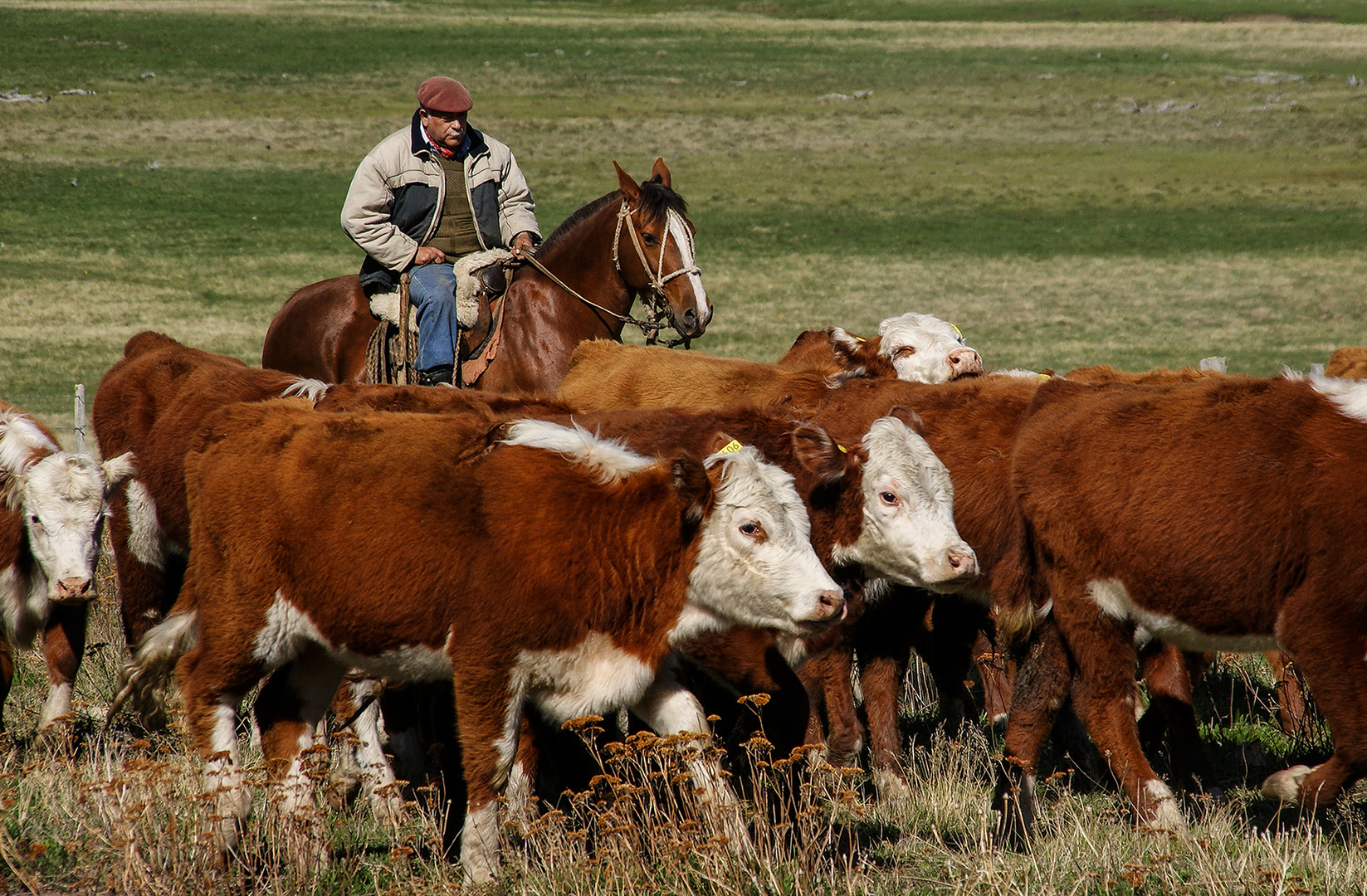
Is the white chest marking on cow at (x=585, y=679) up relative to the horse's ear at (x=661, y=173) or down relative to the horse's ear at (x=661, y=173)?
down

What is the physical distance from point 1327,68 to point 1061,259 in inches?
1211

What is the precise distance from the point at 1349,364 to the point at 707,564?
5.31m

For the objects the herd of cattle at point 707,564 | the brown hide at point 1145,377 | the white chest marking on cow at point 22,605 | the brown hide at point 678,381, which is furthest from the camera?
the brown hide at point 678,381

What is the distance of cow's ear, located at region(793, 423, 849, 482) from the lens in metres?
5.89

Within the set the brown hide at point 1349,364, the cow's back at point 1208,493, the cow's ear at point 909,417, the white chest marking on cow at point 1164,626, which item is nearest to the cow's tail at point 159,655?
the cow's ear at point 909,417

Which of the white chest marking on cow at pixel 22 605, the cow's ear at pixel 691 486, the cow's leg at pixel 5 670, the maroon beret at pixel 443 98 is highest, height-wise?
the maroon beret at pixel 443 98

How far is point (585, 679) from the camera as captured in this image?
5176mm

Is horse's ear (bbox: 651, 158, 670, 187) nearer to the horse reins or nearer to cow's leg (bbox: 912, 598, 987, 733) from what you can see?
the horse reins

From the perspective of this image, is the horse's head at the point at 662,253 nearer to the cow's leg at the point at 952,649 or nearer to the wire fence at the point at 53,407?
the cow's leg at the point at 952,649

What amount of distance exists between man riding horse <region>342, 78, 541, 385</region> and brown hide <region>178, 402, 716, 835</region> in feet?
14.1

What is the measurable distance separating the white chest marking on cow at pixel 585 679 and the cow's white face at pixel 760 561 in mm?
379

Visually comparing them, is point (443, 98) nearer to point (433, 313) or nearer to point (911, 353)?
point (433, 313)

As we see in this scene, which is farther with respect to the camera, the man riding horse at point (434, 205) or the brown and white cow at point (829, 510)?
the man riding horse at point (434, 205)

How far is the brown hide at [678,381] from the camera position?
8070 millimetres
